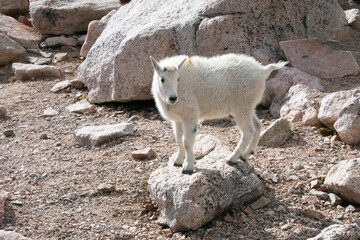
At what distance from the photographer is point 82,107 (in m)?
12.2

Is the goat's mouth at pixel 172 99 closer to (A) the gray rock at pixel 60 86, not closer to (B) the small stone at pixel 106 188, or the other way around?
(B) the small stone at pixel 106 188

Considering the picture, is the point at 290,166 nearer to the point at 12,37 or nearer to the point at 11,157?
the point at 11,157

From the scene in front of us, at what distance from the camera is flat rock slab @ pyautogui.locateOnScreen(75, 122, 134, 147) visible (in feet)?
33.3

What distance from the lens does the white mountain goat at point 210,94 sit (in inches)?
308

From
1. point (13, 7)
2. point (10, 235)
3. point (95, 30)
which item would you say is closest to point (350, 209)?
point (10, 235)

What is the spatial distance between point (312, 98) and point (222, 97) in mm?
3019

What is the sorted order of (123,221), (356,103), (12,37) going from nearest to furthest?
(123,221)
(356,103)
(12,37)

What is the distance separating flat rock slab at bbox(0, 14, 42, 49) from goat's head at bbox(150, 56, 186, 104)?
33.2 ft

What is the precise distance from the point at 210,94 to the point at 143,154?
6.38 feet

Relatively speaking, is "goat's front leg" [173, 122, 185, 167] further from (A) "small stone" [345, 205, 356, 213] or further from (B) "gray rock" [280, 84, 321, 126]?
(B) "gray rock" [280, 84, 321, 126]

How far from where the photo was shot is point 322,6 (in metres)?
12.2

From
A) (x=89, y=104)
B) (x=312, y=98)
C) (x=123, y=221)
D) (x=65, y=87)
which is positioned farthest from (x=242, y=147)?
(x=65, y=87)

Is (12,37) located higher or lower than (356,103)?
lower

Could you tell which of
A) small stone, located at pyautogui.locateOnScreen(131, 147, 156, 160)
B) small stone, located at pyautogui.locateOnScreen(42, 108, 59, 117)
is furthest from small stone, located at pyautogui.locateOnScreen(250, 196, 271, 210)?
small stone, located at pyautogui.locateOnScreen(42, 108, 59, 117)
